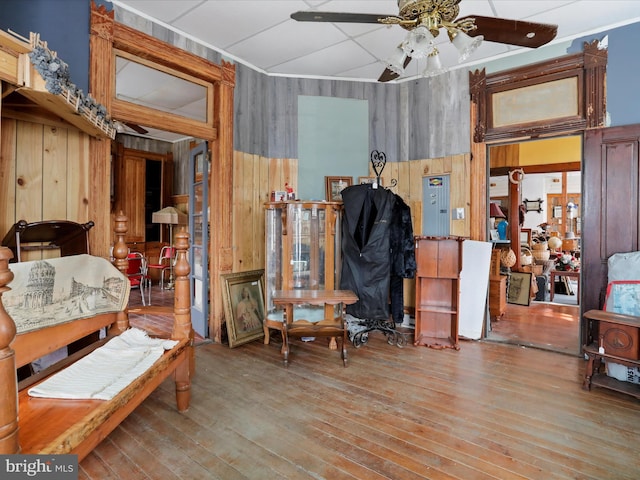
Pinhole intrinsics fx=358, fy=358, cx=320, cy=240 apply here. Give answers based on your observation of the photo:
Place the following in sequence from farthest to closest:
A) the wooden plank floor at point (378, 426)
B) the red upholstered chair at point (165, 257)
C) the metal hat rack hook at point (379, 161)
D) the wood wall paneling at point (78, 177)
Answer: the red upholstered chair at point (165, 257), the metal hat rack hook at point (379, 161), the wood wall paneling at point (78, 177), the wooden plank floor at point (378, 426)

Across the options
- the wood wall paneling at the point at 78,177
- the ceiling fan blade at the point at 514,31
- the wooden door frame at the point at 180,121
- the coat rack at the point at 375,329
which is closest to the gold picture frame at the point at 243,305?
the wooden door frame at the point at 180,121

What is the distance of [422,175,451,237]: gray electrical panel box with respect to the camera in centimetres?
435

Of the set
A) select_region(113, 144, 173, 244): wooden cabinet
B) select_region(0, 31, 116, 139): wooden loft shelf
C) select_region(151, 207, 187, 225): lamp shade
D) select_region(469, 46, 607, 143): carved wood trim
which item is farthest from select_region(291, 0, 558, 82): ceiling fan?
select_region(113, 144, 173, 244): wooden cabinet

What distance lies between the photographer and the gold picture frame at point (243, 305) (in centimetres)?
384

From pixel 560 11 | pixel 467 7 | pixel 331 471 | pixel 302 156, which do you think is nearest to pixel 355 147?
pixel 302 156

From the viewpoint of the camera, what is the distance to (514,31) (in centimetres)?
229

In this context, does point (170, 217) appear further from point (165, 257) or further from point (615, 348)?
point (615, 348)

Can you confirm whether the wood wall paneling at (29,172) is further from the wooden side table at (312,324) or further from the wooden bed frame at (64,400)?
the wooden side table at (312,324)

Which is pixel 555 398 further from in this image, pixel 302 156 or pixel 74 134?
pixel 74 134

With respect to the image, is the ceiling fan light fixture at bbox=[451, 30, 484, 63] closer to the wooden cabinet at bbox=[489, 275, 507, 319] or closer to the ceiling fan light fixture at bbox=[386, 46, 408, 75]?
the ceiling fan light fixture at bbox=[386, 46, 408, 75]

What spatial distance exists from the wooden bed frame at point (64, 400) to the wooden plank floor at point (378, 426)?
0.36m

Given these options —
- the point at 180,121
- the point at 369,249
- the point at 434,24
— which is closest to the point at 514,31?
the point at 434,24

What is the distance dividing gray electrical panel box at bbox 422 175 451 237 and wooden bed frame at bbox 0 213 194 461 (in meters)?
3.04

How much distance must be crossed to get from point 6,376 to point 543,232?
A: 9893 millimetres
